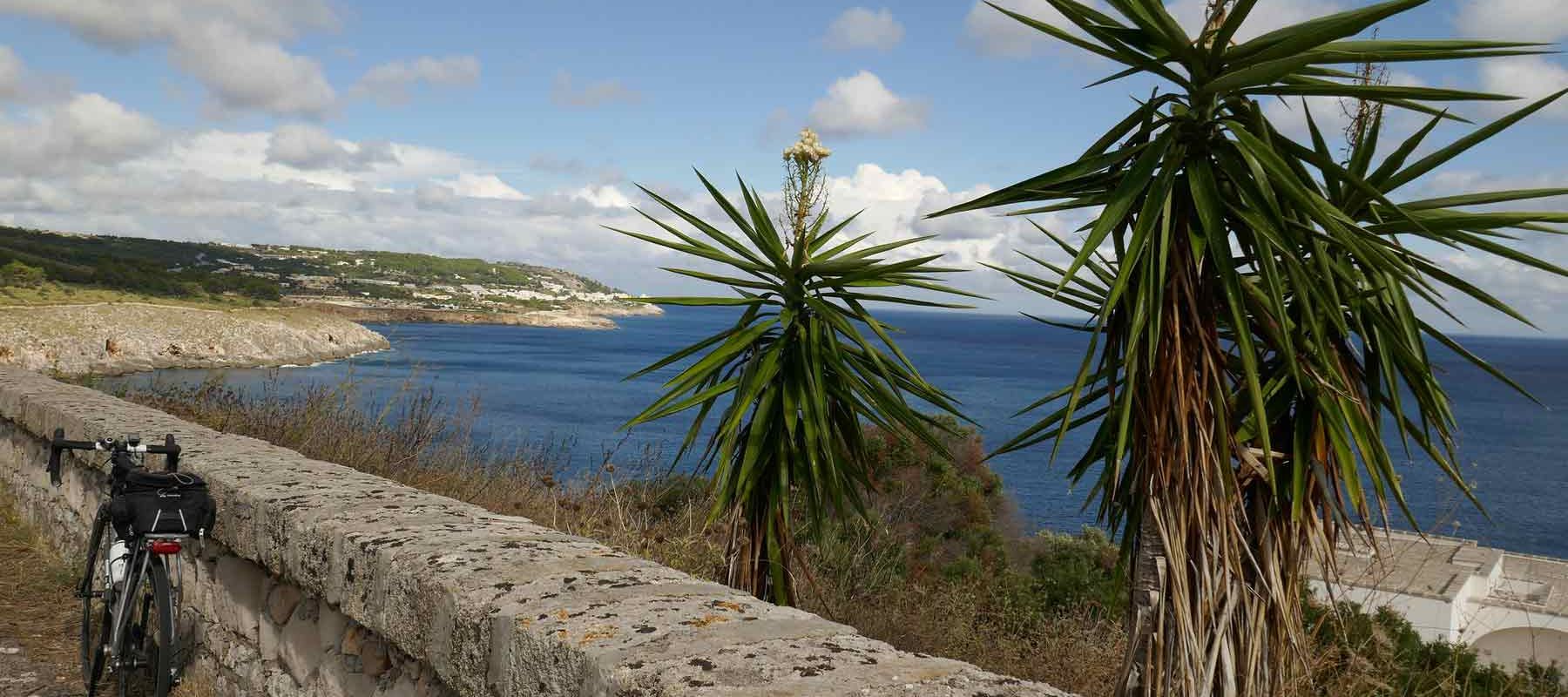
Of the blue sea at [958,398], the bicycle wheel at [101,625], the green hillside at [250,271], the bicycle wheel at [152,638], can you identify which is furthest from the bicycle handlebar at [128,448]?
the green hillside at [250,271]

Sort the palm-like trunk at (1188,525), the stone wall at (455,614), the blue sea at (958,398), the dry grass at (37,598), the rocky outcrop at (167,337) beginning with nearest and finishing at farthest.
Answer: the stone wall at (455,614) < the palm-like trunk at (1188,525) < the dry grass at (37,598) < the blue sea at (958,398) < the rocky outcrop at (167,337)

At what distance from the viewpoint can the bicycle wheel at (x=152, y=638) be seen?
3.40 m

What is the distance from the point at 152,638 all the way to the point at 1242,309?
13.1 ft

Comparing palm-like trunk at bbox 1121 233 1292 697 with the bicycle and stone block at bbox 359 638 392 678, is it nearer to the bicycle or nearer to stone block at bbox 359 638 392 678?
stone block at bbox 359 638 392 678

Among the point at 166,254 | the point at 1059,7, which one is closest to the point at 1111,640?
the point at 1059,7

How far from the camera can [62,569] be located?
5328mm

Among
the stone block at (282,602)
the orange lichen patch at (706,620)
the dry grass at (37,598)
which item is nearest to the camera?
the orange lichen patch at (706,620)

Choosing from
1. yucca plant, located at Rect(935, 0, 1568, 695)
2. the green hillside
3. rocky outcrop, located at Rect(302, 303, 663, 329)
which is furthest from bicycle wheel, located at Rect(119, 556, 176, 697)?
rocky outcrop, located at Rect(302, 303, 663, 329)

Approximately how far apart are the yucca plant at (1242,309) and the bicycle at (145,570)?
2.88 meters

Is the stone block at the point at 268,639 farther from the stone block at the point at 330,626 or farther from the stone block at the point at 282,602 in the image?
the stone block at the point at 330,626

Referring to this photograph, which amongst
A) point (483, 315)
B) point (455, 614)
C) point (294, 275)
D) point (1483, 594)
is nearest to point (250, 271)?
point (294, 275)

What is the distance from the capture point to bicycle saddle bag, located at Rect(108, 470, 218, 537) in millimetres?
3383

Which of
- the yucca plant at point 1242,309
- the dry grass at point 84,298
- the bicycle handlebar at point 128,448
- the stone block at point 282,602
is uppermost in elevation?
the yucca plant at point 1242,309

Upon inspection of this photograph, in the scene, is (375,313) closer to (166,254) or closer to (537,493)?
(166,254)
